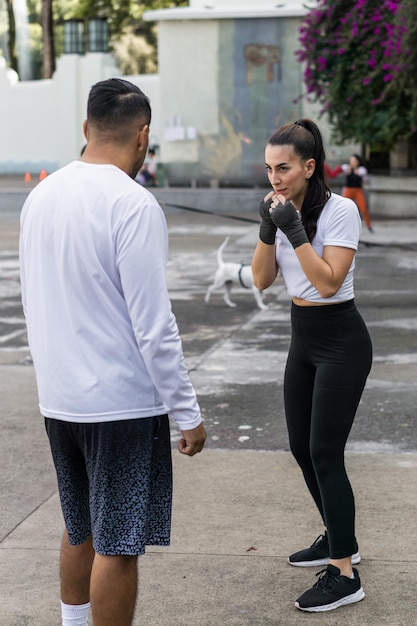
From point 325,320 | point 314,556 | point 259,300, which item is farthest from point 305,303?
point 259,300

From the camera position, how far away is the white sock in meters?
3.60

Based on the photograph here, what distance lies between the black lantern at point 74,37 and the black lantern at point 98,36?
2.76ft

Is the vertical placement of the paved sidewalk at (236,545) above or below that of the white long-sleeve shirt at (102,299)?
below

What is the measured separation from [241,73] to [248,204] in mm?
3562

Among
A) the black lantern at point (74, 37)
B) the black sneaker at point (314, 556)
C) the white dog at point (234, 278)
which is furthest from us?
the black lantern at point (74, 37)

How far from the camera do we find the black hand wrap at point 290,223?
155 inches

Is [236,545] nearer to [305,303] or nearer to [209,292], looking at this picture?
[305,303]

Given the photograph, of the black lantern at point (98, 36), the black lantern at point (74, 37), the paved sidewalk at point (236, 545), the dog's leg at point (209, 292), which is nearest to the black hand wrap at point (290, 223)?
the paved sidewalk at point (236, 545)

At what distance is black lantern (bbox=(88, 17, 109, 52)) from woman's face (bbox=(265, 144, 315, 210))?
107 feet

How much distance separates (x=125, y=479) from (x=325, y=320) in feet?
3.92

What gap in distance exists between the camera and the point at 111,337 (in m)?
3.26

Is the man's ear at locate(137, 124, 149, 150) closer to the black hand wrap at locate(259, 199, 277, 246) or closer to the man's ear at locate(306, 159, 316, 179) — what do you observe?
the black hand wrap at locate(259, 199, 277, 246)

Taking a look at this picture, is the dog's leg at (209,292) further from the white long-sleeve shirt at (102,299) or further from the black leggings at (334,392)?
the white long-sleeve shirt at (102,299)

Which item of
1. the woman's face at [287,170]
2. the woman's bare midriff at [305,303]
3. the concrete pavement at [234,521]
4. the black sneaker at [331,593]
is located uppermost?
the woman's face at [287,170]
